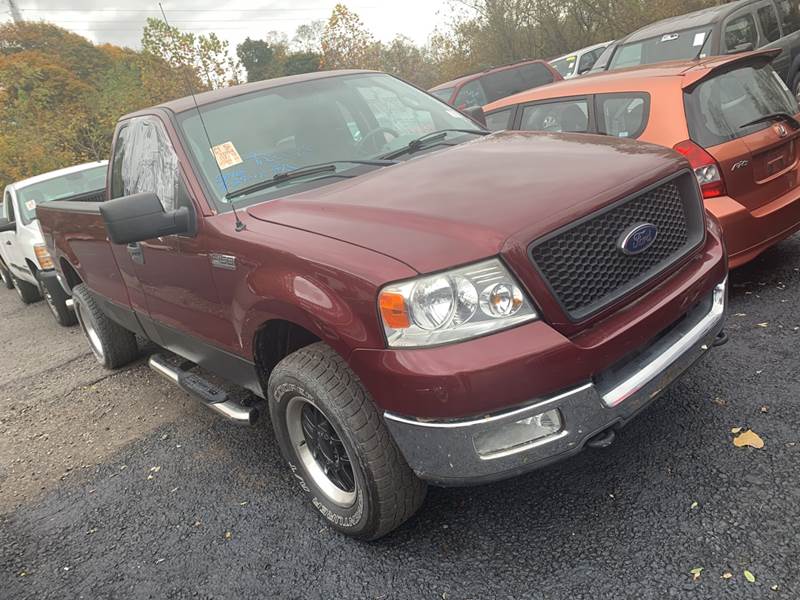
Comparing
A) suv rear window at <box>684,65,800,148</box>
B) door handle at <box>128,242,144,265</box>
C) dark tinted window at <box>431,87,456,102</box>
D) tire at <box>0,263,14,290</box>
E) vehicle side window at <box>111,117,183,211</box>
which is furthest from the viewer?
tire at <box>0,263,14,290</box>

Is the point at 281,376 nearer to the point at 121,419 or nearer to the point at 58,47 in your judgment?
the point at 121,419

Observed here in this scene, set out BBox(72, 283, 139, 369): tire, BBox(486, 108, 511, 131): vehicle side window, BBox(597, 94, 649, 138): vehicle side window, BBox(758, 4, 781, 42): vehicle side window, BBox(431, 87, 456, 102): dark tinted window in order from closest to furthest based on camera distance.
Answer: BBox(597, 94, 649, 138): vehicle side window < BBox(72, 283, 139, 369): tire < BBox(486, 108, 511, 131): vehicle side window < BBox(758, 4, 781, 42): vehicle side window < BBox(431, 87, 456, 102): dark tinted window

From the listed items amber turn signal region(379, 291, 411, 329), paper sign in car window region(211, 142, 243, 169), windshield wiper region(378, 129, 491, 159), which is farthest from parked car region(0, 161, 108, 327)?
amber turn signal region(379, 291, 411, 329)

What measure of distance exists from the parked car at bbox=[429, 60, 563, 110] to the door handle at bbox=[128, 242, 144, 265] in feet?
23.5

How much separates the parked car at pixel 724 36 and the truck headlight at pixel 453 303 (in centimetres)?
706

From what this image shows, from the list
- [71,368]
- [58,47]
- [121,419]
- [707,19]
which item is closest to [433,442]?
[121,419]

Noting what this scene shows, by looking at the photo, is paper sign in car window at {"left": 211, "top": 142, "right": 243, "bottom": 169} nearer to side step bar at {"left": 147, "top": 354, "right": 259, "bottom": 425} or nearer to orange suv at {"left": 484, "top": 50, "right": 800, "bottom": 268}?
side step bar at {"left": 147, "top": 354, "right": 259, "bottom": 425}

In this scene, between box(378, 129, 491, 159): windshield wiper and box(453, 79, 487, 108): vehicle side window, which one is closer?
box(378, 129, 491, 159): windshield wiper

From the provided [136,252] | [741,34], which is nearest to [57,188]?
[136,252]

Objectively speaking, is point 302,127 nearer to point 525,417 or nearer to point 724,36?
A: point 525,417

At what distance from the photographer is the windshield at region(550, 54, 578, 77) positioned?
50.8 feet

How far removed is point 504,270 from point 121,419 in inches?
140

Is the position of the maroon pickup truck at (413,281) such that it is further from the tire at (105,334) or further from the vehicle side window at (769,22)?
the vehicle side window at (769,22)

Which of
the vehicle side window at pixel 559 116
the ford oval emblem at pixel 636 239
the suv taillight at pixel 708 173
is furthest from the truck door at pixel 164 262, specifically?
the vehicle side window at pixel 559 116
